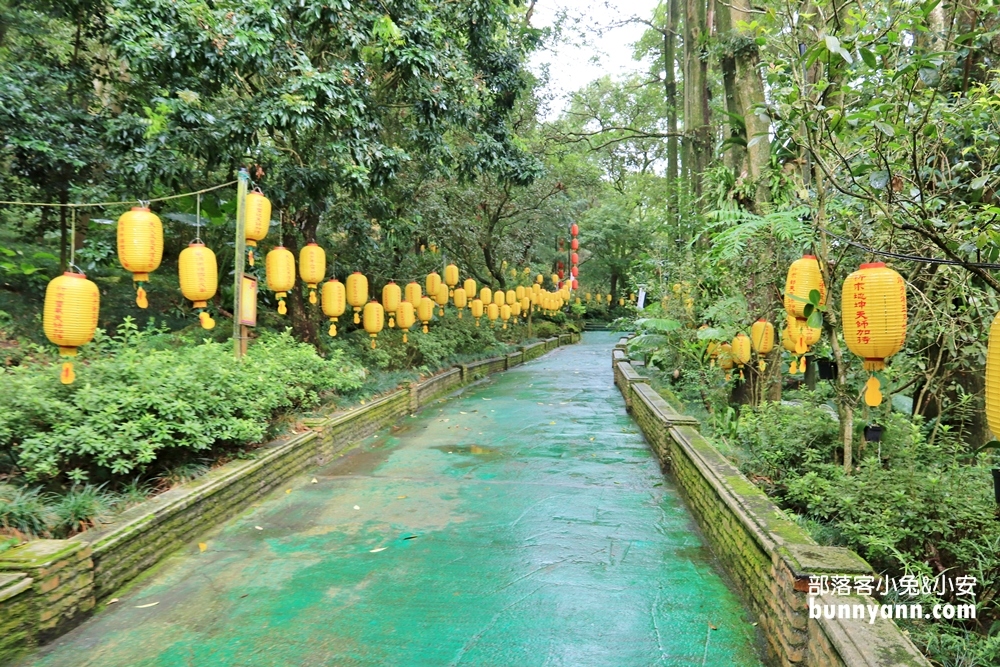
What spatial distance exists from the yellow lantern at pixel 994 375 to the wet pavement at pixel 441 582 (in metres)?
1.58

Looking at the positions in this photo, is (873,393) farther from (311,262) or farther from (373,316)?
(373,316)

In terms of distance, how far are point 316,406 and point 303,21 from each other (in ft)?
14.3

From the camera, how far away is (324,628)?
10.8 feet

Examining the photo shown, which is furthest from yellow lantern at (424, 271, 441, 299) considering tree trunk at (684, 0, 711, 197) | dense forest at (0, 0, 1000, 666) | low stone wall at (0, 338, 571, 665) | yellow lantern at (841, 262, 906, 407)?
yellow lantern at (841, 262, 906, 407)

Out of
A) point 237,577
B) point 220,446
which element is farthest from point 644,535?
point 220,446

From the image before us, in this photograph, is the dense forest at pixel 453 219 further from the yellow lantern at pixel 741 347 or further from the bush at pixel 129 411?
the yellow lantern at pixel 741 347

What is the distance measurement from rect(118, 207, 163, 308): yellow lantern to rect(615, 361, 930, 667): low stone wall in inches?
183

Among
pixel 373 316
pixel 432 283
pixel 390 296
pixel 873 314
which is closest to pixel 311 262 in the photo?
pixel 373 316

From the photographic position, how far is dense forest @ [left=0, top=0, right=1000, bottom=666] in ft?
11.1

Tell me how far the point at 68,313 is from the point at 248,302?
2.05 meters

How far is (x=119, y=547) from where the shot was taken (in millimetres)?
3629

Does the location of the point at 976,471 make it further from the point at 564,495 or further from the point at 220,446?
the point at 220,446

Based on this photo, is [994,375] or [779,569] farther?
[779,569]

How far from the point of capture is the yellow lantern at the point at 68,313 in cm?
422
